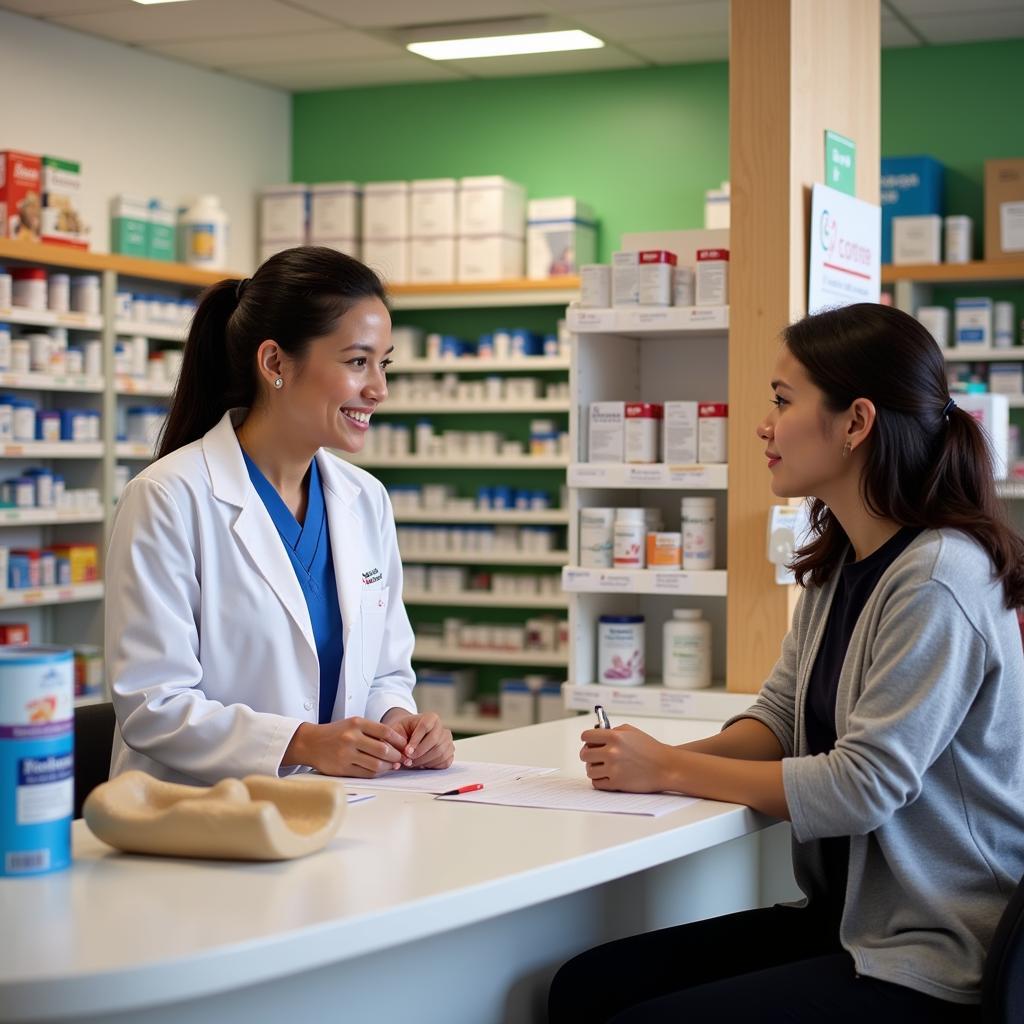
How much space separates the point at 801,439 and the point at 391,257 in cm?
526

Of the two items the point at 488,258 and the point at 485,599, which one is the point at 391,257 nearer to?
the point at 488,258

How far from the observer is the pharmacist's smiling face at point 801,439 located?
7.11ft

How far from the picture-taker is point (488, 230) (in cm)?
700

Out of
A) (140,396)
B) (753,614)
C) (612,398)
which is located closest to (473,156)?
(140,396)

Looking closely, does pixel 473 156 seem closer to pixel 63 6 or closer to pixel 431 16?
pixel 431 16

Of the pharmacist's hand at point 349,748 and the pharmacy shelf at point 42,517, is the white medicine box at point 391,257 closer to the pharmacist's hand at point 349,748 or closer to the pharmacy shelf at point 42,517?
the pharmacy shelf at point 42,517

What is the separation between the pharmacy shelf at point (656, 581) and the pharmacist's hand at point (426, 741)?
139cm

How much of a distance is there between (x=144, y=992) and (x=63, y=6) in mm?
5603

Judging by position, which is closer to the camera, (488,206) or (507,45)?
(507,45)

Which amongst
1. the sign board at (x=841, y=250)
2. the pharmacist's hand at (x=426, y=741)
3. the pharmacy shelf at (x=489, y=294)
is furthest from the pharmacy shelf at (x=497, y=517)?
the pharmacist's hand at (x=426, y=741)

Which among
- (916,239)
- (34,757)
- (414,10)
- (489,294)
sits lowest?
(34,757)

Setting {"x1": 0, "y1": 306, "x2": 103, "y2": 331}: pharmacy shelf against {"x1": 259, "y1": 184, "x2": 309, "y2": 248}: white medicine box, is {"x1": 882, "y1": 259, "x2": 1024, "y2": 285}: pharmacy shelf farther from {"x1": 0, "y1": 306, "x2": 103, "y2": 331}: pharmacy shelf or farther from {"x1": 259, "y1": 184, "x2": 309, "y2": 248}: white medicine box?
{"x1": 0, "y1": 306, "x2": 103, "y2": 331}: pharmacy shelf

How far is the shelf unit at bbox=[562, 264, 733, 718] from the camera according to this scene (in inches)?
144

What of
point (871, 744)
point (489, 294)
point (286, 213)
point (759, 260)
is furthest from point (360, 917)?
point (286, 213)
